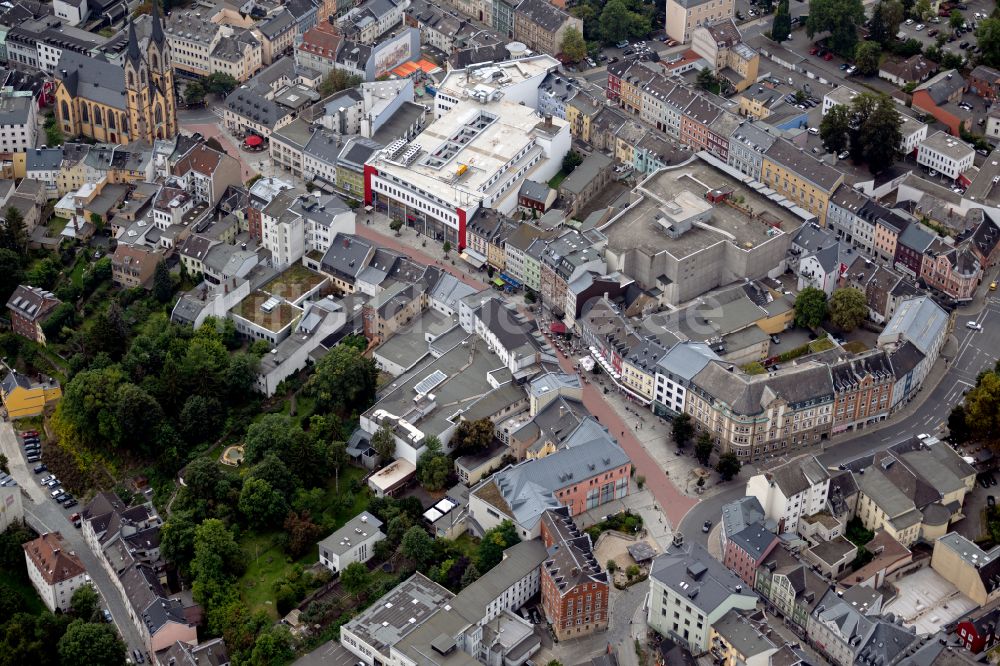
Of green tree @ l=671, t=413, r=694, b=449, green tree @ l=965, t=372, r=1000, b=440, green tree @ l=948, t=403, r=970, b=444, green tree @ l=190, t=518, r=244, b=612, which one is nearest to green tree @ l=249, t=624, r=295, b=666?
green tree @ l=190, t=518, r=244, b=612

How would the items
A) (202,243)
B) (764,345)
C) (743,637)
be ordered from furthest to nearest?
(202,243) < (764,345) < (743,637)

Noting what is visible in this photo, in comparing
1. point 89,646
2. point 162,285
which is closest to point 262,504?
point 89,646

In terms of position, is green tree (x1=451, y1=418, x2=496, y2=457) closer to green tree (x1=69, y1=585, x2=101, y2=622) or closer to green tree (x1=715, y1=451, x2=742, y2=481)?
green tree (x1=715, y1=451, x2=742, y2=481)

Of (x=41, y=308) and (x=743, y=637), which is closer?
(x=743, y=637)

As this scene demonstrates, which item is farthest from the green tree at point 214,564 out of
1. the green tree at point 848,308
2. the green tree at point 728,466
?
the green tree at point 848,308

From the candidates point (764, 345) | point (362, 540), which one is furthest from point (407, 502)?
point (764, 345)

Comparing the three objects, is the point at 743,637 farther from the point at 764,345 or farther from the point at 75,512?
the point at 75,512
